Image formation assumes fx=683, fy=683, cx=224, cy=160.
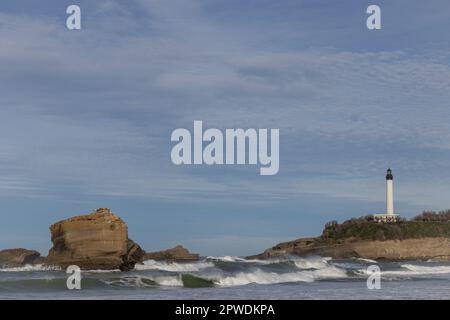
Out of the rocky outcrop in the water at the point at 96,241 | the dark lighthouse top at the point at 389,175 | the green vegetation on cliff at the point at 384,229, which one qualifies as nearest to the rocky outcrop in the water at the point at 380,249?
the green vegetation on cliff at the point at 384,229

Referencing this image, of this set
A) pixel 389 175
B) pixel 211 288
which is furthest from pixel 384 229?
pixel 211 288

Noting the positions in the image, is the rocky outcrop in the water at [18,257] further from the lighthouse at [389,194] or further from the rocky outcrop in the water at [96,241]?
the lighthouse at [389,194]

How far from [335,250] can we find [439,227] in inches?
759

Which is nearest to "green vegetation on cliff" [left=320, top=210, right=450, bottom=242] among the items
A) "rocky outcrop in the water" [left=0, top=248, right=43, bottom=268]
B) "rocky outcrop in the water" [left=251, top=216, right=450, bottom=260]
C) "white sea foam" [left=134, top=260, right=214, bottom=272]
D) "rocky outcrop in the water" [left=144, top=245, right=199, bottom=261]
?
"rocky outcrop in the water" [left=251, top=216, right=450, bottom=260]

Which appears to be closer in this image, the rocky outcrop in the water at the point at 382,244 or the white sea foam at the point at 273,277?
the white sea foam at the point at 273,277

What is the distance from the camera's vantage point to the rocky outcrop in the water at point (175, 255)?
6500 cm

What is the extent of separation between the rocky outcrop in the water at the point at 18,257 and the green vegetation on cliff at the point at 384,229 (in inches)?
2289

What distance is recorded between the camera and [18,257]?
51.8m

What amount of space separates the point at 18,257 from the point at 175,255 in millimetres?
19559

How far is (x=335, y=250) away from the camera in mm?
95625

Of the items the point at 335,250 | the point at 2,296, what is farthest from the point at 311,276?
the point at 335,250

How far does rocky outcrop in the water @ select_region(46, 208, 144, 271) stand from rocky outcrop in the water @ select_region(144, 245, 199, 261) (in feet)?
87.9

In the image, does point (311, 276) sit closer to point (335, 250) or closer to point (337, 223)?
point (335, 250)
